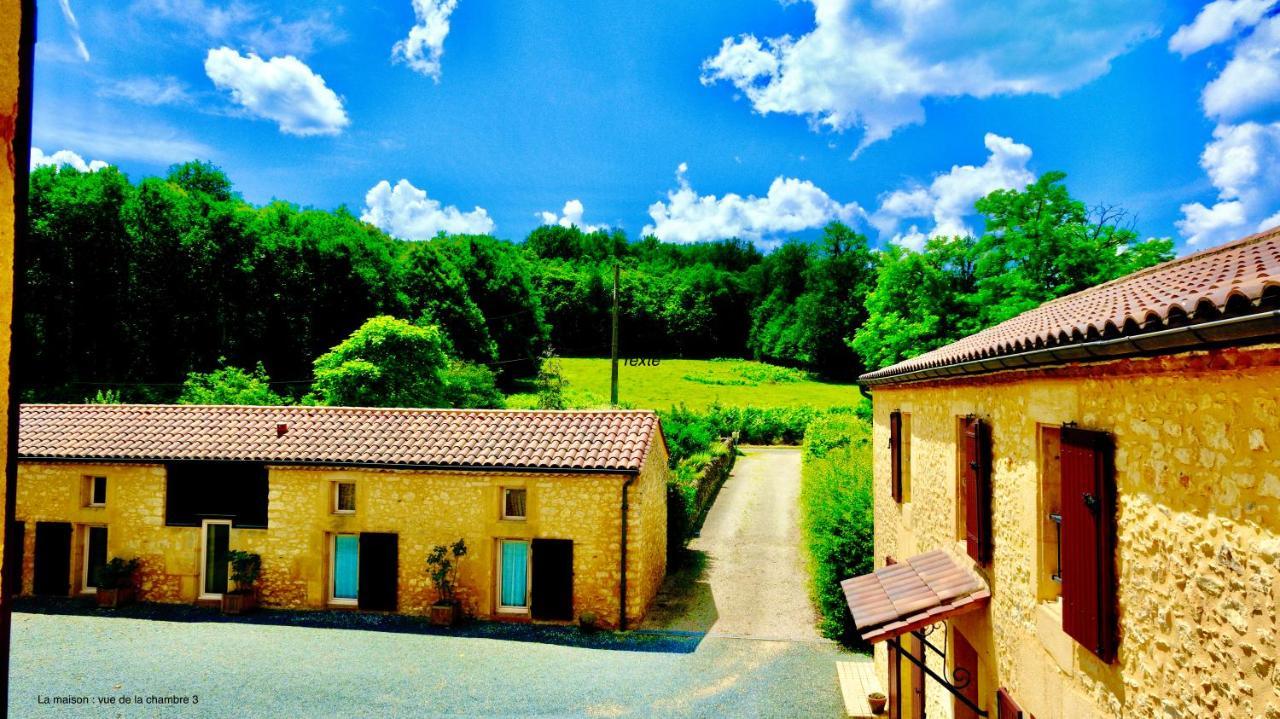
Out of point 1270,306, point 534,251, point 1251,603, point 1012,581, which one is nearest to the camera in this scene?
point 1270,306

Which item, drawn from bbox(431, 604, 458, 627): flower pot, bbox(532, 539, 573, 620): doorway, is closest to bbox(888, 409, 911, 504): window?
bbox(532, 539, 573, 620): doorway

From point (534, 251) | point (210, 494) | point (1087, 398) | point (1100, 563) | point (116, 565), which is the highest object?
point (534, 251)

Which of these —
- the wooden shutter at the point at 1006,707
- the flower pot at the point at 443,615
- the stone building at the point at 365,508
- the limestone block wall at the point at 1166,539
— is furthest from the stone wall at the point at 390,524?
the limestone block wall at the point at 1166,539

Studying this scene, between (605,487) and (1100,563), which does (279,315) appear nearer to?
(605,487)

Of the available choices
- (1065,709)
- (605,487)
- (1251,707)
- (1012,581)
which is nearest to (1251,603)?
(1251,707)

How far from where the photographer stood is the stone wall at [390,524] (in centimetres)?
1541

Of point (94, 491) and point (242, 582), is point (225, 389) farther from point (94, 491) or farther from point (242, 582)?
point (242, 582)

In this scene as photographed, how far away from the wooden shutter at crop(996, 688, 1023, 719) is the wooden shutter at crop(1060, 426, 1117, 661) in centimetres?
133

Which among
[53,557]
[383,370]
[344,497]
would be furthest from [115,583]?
[383,370]

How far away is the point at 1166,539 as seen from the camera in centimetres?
327

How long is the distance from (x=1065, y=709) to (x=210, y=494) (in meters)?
18.4

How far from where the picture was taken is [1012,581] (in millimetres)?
5402

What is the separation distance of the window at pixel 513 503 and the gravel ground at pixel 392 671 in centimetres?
255

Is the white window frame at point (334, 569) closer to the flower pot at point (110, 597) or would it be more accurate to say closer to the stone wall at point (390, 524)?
the stone wall at point (390, 524)
